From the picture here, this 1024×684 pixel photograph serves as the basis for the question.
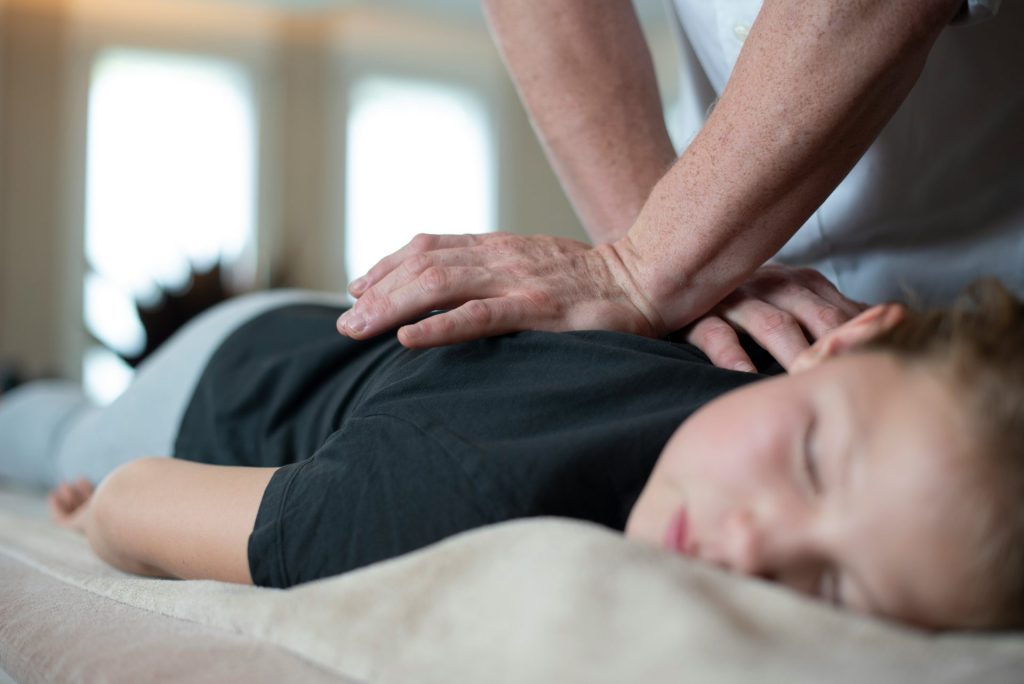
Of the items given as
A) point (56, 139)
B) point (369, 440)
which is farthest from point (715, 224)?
point (56, 139)

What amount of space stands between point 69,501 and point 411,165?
242 inches

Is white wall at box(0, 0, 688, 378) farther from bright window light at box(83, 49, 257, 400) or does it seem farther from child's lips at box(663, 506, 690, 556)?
child's lips at box(663, 506, 690, 556)


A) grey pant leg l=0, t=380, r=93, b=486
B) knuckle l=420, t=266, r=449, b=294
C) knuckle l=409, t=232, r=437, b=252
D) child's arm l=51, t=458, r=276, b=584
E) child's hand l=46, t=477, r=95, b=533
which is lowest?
grey pant leg l=0, t=380, r=93, b=486

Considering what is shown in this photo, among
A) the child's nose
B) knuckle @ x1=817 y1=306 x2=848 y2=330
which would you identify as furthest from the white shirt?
the child's nose

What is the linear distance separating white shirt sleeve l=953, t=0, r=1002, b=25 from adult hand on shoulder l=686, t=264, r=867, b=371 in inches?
12.8

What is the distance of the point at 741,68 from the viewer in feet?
3.69

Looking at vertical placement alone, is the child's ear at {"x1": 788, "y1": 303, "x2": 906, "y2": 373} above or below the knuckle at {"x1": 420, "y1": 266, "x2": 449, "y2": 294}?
above

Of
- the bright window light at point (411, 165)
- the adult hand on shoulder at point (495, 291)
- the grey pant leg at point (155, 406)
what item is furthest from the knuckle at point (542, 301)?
the bright window light at point (411, 165)

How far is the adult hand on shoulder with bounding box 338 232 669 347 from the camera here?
1082mm

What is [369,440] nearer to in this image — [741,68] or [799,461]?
[799,461]

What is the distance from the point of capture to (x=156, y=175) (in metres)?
6.97

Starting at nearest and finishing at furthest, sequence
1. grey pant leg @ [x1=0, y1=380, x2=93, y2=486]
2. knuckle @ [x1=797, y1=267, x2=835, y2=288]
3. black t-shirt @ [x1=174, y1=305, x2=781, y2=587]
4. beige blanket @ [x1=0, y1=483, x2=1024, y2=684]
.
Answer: beige blanket @ [x1=0, y1=483, x2=1024, y2=684], black t-shirt @ [x1=174, y1=305, x2=781, y2=587], knuckle @ [x1=797, y1=267, x2=835, y2=288], grey pant leg @ [x1=0, y1=380, x2=93, y2=486]

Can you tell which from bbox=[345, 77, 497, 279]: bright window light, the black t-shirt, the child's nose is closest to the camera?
the child's nose

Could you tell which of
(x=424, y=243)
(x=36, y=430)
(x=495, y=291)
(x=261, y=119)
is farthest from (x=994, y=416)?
(x=261, y=119)
